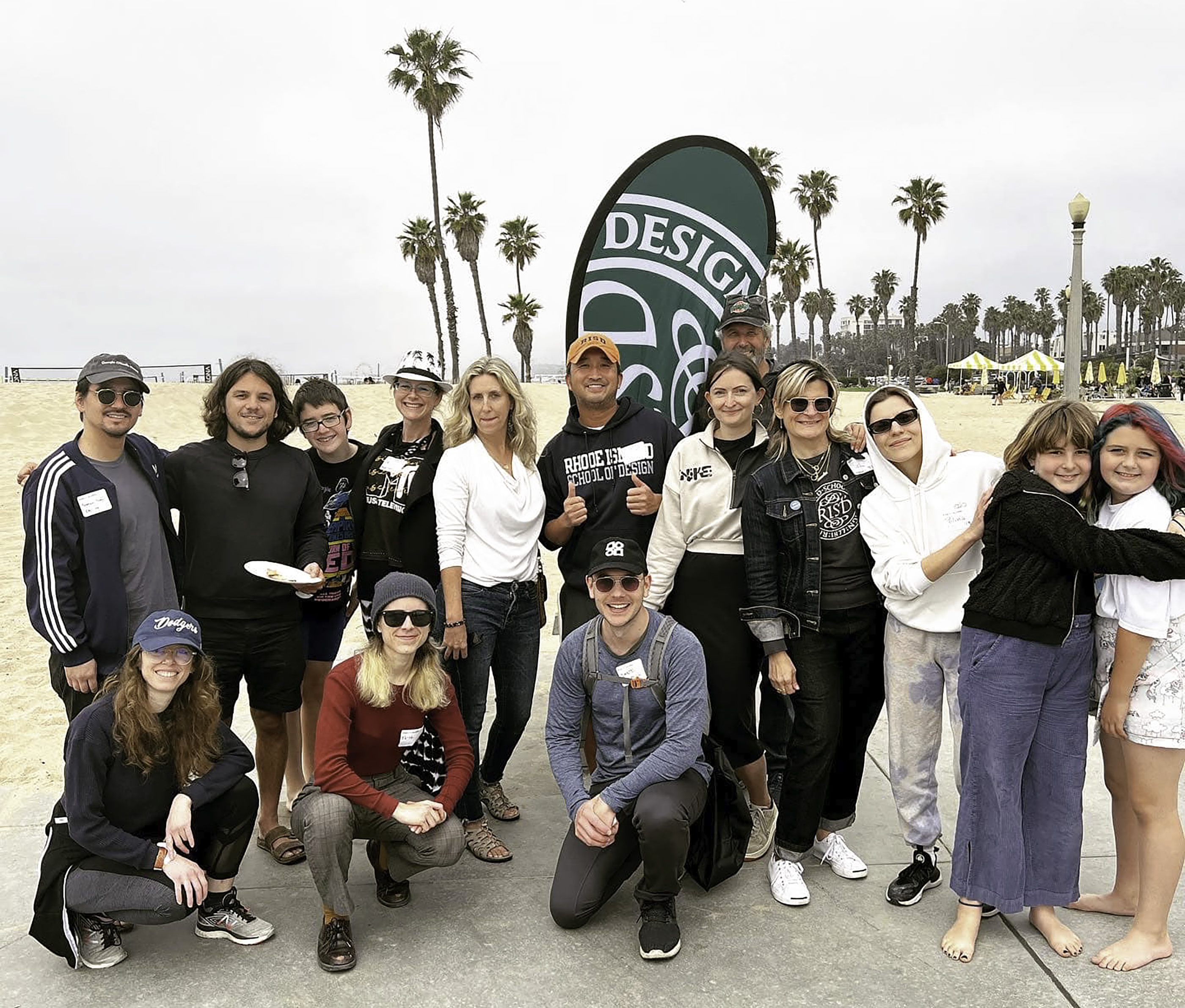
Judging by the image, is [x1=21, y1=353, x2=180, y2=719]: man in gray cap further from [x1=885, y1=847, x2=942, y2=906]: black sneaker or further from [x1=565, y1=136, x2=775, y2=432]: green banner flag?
[x1=885, y1=847, x2=942, y2=906]: black sneaker

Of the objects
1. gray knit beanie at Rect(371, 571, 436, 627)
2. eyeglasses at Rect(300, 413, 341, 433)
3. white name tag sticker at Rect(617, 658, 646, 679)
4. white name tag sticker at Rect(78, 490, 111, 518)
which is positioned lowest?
white name tag sticker at Rect(617, 658, 646, 679)

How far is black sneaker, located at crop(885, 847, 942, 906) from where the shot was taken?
3.46 meters

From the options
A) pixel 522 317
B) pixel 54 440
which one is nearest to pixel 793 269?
pixel 522 317

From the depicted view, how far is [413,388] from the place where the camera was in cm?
413

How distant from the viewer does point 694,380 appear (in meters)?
4.97

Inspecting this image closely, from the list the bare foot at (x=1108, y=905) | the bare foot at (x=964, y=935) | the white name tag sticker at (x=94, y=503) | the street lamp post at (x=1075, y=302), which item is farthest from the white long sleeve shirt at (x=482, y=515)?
the street lamp post at (x=1075, y=302)

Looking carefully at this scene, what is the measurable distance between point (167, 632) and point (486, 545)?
129cm

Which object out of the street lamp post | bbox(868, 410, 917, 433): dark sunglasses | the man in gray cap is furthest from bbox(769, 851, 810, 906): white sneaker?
the street lamp post

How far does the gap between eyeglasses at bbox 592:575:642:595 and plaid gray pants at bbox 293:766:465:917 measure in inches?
41.5

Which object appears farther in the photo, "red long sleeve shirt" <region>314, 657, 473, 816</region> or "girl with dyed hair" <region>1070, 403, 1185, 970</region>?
"red long sleeve shirt" <region>314, 657, 473, 816</region>

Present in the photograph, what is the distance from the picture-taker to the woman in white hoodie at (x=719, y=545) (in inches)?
148

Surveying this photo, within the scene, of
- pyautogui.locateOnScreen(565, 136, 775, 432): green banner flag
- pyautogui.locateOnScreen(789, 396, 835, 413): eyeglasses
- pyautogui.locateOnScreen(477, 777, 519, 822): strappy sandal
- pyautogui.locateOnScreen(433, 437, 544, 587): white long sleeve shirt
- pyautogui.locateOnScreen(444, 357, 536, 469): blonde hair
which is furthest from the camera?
pyautogui.locateOnScreen(565, 136, 775, 432): green banner flag

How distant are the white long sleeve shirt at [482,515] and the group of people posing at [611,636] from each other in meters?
0.01

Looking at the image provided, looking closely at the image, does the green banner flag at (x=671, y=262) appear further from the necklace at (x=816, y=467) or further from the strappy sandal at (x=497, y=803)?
the strappy sandal at (x=497, y=803)
